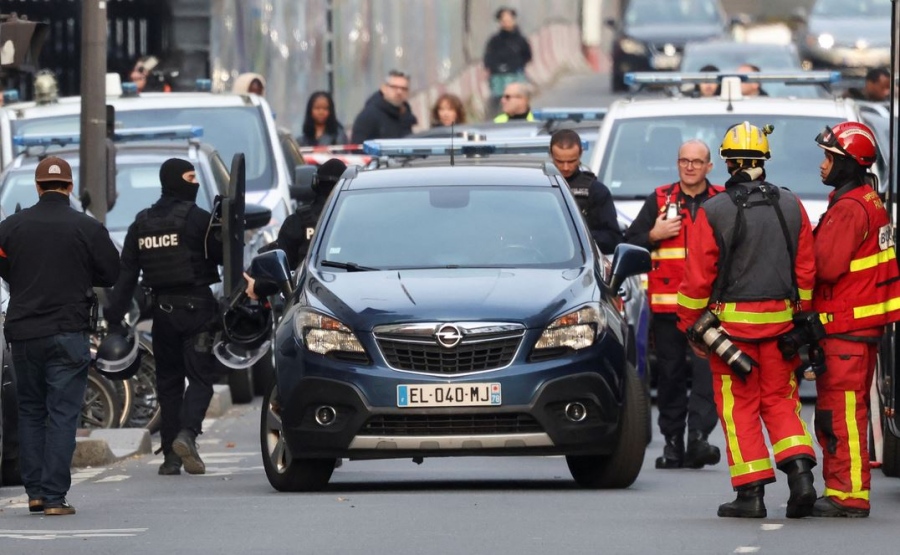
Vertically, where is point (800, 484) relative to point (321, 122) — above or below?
below

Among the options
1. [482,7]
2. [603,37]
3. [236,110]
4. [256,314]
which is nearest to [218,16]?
[236,110]

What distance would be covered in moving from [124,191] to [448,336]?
726cm

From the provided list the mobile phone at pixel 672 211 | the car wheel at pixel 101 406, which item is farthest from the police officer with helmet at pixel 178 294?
the mobile phone at pixel 672 211

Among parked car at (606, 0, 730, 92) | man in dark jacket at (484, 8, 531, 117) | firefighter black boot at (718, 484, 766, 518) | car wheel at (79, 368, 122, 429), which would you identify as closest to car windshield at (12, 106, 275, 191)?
car wheel at (79, 368, 122, 429)

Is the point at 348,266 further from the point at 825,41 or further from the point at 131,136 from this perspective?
the point at 825,41

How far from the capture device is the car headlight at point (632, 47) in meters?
44.4

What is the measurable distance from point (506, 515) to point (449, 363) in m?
1.11

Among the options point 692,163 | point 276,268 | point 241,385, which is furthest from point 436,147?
point 241,385

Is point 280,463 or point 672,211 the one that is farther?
point 672,211

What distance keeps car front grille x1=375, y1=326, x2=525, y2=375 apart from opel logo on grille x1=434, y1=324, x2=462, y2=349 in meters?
0.05

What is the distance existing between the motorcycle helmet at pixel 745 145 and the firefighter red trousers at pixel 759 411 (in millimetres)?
809

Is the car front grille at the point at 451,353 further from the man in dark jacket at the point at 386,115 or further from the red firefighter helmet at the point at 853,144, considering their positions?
the man in dark jacket at the point at 386,115

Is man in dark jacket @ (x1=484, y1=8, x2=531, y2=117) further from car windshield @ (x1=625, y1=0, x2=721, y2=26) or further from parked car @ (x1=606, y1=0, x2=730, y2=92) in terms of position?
car windshield @ (x1=625, y1=0, x2=721, y2=26)

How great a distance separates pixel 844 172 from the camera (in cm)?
1112
